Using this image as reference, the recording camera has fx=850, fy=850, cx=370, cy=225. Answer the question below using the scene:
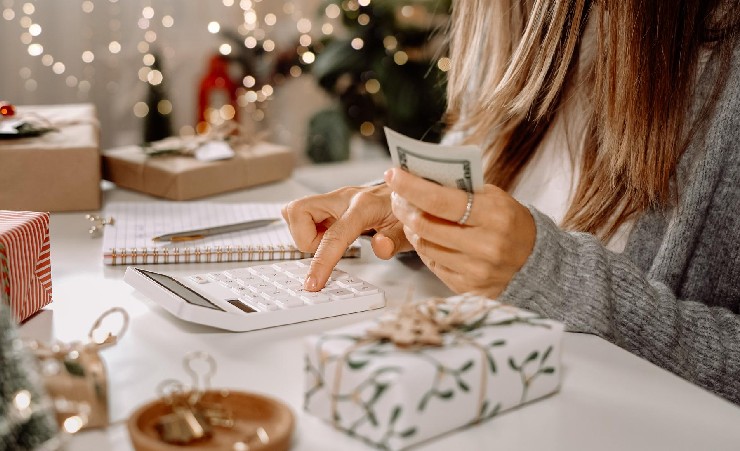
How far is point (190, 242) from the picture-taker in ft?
3.44

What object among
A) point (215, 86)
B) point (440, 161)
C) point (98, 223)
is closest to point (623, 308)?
point (440, 161)

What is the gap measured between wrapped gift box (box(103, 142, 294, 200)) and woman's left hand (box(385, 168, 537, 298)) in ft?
1.93

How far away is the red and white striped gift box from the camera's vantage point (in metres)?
0.75

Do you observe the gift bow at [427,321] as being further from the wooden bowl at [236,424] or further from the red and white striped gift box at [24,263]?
the red and white striped gift box at [24,263]

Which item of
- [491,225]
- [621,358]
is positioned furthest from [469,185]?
[621,358]

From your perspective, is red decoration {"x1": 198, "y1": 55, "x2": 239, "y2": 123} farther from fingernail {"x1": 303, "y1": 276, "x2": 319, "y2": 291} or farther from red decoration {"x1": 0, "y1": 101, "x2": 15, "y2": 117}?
fingernail {"x1": 303, "y1": 276, "x2": 319, "y2": 291}

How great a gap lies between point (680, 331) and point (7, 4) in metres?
2.65

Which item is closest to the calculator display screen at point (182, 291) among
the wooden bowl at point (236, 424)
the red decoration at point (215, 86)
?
the wooden bowl at point (236, 424)

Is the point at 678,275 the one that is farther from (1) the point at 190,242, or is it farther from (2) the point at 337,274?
(1) the point at 190,242

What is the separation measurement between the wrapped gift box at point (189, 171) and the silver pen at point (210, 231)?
0.26 metres

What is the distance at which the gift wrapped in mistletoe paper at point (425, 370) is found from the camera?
A: 0.55 metres

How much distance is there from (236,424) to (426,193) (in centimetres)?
30

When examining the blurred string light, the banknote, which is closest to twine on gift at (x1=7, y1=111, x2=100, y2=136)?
the banknote

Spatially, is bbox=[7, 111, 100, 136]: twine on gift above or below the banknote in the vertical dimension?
below
